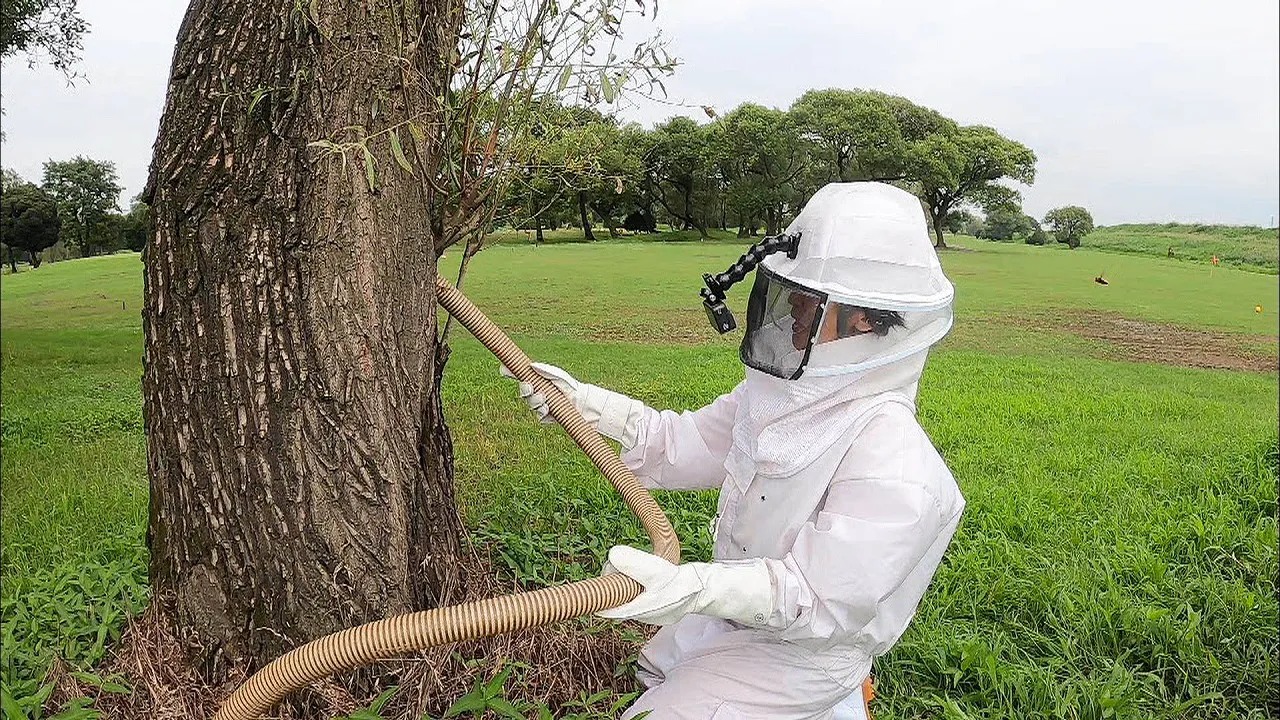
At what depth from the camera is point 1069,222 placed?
1114 cm

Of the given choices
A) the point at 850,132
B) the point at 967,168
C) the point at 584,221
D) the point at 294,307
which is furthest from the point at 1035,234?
the point at 294,307

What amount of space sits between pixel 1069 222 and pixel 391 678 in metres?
10.7

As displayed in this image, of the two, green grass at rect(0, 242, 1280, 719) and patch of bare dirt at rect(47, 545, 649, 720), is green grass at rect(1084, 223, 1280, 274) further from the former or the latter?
patch of bare dirt at rect(47, 545, 649, 720)

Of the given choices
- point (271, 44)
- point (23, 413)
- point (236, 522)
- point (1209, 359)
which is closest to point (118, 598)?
point (236, 522)

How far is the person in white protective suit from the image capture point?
69.3 inches

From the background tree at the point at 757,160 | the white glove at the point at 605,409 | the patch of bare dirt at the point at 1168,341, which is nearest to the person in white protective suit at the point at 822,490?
the white glove at the point at 605,409

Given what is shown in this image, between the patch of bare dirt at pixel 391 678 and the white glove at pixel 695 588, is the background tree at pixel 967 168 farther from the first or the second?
the white glove at pixel 695 588

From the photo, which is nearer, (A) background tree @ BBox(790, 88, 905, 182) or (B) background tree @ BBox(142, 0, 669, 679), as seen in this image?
(B) background tree @ BBox(142, 0, 669, 679)

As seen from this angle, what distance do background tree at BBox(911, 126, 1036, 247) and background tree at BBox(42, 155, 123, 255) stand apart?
21.0ft

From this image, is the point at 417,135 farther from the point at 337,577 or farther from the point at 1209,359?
the point at 1209,359

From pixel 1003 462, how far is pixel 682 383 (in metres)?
2.42

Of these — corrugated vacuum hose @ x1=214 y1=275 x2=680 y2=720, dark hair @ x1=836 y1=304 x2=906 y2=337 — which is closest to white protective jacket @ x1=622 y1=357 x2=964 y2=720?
dark hair @ x1=836 y1=304 x2=906 y2=337

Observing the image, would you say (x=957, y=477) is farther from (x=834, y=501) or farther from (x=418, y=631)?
(x=418, y=631)

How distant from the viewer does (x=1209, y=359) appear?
31.5 ft
